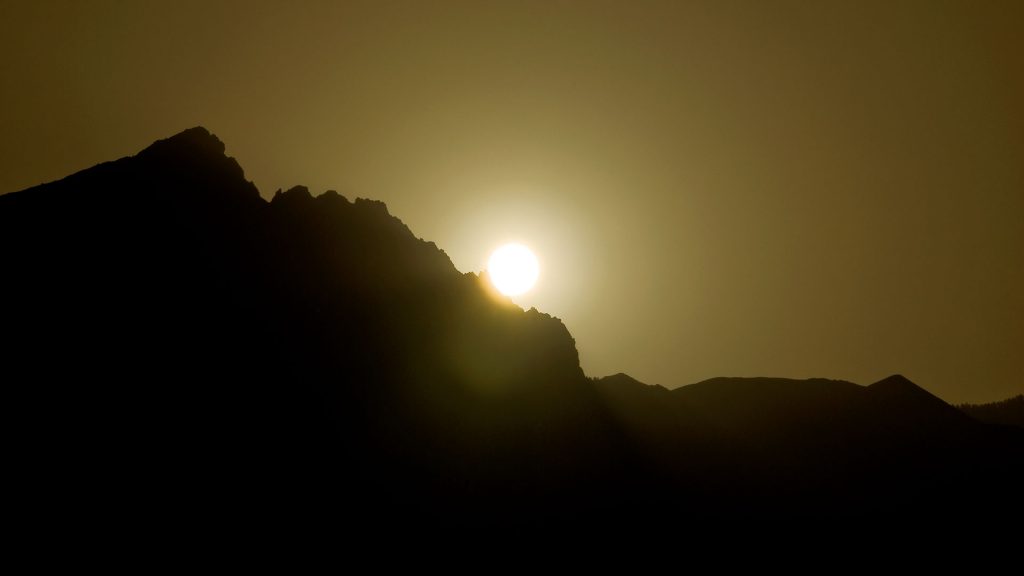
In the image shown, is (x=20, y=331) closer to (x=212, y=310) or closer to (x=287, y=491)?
(x=212, y=310)

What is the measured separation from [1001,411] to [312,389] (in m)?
105

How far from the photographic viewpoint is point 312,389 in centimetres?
3738

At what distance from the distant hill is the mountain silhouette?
38.1 metres

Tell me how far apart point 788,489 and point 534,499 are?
88.3 ft

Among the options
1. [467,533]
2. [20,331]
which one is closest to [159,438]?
[20,331]

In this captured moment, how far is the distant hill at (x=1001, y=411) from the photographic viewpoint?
8231 centimetres

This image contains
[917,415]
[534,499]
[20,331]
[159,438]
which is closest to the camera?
[159,438]

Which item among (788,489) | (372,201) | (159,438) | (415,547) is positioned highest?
(372,201)

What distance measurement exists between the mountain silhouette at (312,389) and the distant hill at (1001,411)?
38139mm

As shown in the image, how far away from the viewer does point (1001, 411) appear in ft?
287

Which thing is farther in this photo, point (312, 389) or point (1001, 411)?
point (1001, 411)

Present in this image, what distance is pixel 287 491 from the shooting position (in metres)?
33.1

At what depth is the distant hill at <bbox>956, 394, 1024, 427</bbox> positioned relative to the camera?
270 ft

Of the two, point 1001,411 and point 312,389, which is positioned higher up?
point 1001,411
